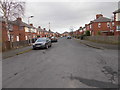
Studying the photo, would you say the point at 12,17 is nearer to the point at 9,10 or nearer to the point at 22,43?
the point at 9,10

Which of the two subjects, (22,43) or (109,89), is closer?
(109,89)

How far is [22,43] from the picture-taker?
18453 millimetres

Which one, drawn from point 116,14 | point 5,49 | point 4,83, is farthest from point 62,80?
point 116,14

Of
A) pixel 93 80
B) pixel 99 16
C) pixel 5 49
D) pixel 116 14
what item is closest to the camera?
pixel 93 80

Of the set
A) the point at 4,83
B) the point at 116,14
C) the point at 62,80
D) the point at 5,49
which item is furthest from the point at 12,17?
the point at 116,14

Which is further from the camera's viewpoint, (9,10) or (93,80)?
(9,10)

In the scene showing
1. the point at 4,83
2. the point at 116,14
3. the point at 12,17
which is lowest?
the point at 4,83

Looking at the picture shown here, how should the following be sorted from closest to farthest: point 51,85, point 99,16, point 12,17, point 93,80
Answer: point 51,85
point 93,80
point 12,17
point 99,16

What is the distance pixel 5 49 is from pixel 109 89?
44.0ft

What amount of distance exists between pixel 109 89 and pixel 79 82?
3.22ft

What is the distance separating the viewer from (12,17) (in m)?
14.0

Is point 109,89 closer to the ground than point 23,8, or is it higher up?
closer to the ground

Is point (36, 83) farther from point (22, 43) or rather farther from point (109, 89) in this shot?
point (22, 43)

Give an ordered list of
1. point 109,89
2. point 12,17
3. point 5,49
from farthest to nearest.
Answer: point 12,17 < point 5,49 < point 109,89
